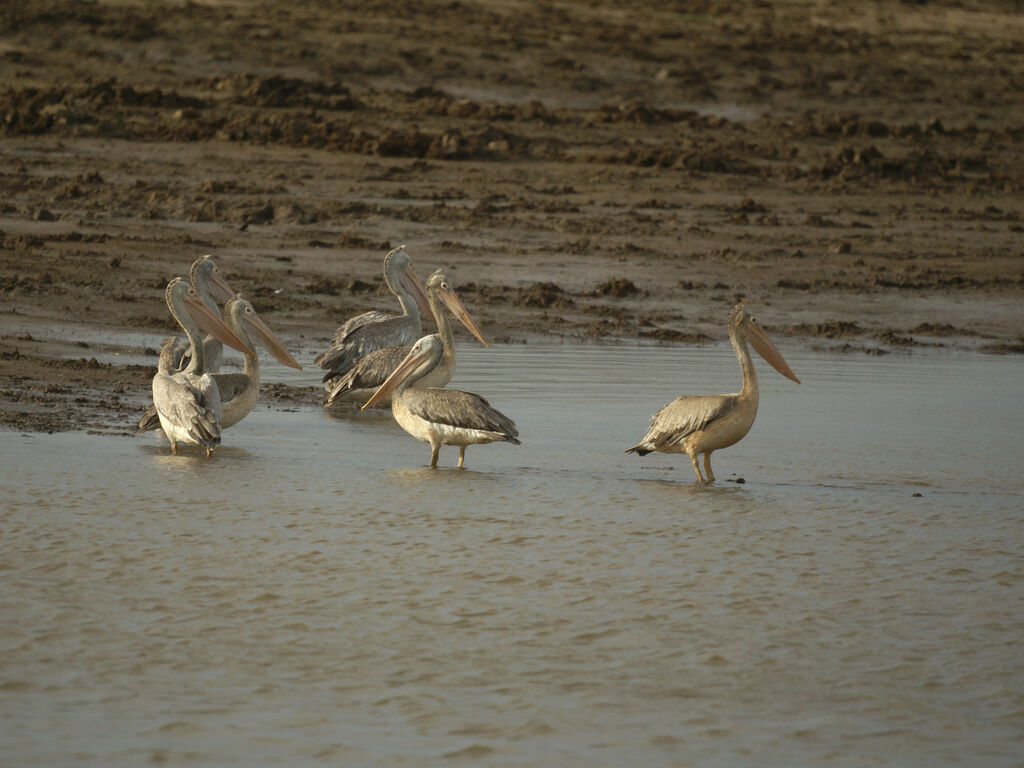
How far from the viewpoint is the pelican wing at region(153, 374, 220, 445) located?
7332mm

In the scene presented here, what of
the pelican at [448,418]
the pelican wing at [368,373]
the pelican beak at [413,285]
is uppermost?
the pelican beak at [413,285]

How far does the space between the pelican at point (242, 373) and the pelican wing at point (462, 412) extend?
0.91m

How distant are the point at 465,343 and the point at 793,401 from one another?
9.21ft

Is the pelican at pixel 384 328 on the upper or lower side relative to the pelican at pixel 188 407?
upper

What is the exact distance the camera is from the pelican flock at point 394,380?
727 centimetres

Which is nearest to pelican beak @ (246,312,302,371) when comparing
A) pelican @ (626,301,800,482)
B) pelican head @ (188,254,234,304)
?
pelican head @ (188,254,234,304)

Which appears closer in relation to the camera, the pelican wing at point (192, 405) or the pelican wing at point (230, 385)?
the pelican wing at point (192, 405)

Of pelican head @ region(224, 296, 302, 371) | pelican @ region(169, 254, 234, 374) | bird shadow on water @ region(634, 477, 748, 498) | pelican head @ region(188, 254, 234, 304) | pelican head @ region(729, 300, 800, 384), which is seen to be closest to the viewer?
bird shadow on water @ region(634, 477, 748, 498)

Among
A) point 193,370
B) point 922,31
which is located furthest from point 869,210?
point 922,31

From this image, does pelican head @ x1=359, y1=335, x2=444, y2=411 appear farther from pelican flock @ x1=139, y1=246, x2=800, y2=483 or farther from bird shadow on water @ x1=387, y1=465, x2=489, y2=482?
bird shadow on water @ x1=387, y1=465, x2=489, y2=482

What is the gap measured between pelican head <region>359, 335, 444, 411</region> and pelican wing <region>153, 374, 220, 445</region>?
3.34 ft

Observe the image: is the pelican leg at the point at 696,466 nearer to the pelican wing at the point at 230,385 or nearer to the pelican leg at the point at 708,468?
the pelican leg at the point at 708,468

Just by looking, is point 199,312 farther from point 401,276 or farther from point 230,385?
point 401,276

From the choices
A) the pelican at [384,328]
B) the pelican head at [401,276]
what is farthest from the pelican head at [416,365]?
the pelican head at [401,276]
